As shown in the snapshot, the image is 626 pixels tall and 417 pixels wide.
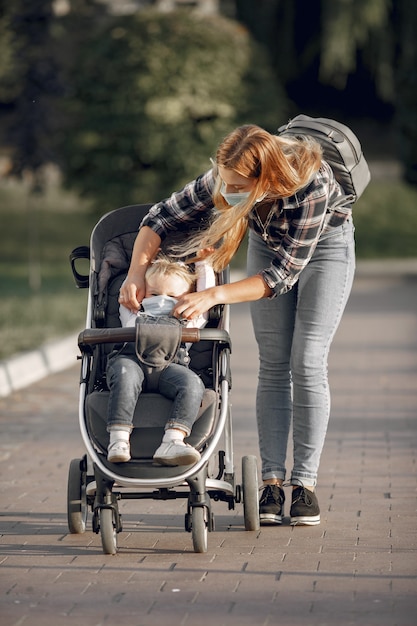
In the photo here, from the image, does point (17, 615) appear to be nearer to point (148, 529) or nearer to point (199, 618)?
point (199, 618)

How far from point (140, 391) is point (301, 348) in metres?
0.86

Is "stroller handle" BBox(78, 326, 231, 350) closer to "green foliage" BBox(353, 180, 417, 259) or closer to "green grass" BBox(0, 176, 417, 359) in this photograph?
"green grass" BBox(0, 176, 417, 359)

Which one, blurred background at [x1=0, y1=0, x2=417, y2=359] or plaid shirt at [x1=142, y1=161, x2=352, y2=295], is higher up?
plaid shirt at [x1=142, y1=161, x2=352, y2=295]

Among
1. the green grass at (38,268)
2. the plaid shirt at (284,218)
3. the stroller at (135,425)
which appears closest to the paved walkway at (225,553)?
the stroller at (135,425)

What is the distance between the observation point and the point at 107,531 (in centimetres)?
479

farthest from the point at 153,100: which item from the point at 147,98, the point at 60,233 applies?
the point at 60,233

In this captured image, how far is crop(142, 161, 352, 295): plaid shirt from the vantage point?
506 centimetres

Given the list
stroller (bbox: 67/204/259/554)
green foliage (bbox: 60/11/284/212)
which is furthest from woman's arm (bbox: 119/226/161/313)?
green foliage (bbox: 60/11/284/212)

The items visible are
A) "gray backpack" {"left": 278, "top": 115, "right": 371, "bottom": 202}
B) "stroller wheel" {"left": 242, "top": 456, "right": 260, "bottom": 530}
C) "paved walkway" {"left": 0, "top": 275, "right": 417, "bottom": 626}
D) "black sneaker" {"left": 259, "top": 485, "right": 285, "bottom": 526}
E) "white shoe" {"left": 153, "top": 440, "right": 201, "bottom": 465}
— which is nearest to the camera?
"paved walkway" {"left": 0, "top": 275, "right": 417, "bottom": 626}

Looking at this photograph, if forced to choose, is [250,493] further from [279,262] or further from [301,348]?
[279,262]

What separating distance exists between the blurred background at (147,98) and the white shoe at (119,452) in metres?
10.4

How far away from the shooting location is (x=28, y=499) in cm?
600

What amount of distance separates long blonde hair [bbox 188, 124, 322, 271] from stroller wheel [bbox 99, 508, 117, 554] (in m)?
1.20

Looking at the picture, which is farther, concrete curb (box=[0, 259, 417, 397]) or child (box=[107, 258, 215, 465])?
concrete curb (box=[0, 259, 417, 397])
